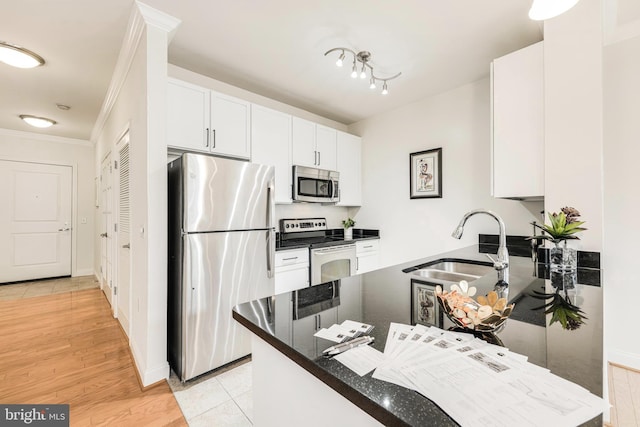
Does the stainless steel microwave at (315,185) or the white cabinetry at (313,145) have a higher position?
the white cabinetry at (313,145)

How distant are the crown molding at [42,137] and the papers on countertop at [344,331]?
6.45 m

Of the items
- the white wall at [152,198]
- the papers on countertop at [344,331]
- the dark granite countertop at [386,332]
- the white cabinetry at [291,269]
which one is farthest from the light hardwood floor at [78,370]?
the papers on countertop at [344,331]

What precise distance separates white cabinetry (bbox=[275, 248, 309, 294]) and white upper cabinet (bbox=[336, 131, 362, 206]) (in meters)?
1.19

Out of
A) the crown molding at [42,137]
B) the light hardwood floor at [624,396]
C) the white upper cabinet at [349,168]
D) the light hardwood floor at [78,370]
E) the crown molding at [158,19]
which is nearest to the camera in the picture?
the light hardwood floor at [624,396]

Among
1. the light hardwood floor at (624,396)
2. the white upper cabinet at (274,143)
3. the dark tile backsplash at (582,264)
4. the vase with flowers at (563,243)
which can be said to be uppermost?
the white upper cabinet at (274,143)

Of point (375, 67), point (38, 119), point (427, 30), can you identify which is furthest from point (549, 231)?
point (38, 119)

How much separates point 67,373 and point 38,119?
3.70 metres

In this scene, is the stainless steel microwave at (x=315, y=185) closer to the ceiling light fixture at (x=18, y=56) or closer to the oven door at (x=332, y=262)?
the oven door at (x=332, y=262)

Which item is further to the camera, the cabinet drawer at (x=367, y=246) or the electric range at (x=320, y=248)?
the cabinet drawer at (x=367, y=246)

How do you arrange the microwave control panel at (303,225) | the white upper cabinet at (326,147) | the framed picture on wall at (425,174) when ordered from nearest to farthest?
the framed picture on wall at (425,174) < the microwave control panel at (303,225) < the white upper cabinet at (326,147)

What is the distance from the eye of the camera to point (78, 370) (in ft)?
7.01

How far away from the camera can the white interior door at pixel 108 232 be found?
337 cm

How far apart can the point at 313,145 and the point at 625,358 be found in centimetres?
333

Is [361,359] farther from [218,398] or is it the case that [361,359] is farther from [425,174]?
[425,174]
